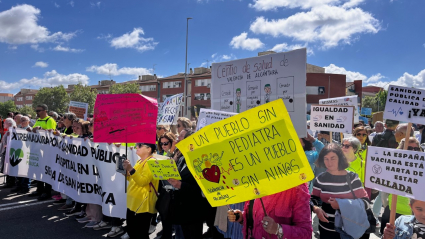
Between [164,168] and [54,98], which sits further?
[54,98]

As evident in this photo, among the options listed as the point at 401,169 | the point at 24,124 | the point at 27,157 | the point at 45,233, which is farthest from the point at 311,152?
the point at 24,124

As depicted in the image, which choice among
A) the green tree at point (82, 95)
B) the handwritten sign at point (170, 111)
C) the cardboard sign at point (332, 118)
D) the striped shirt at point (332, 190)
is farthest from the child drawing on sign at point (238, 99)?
the green tree at point (82, 95)

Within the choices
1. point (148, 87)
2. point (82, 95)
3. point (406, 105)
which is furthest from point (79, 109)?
point (148, 87)

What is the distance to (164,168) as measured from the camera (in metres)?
2.84

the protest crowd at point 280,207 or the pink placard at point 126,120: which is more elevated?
the pink placard at point 126,120

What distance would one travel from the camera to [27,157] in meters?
6.87

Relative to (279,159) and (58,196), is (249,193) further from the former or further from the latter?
(58,196)

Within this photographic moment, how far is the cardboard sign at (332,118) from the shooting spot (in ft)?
17.1

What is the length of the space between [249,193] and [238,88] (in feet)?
7.35

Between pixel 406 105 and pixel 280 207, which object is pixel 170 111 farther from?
pixel 280 207

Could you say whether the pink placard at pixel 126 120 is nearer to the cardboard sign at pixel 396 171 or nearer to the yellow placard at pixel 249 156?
the yellow placard at pixel 249 156

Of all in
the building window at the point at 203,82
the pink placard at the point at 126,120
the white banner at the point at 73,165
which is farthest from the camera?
the building window at the point at 203,82

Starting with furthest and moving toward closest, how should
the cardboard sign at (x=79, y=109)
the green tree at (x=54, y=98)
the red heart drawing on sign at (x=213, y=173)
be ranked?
the green tree at (x=54, y=98) < the cardboard sign at (x=79, y=109) < the red heart drawing on sign at (x=213, y=173)

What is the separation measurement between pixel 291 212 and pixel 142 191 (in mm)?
2145
